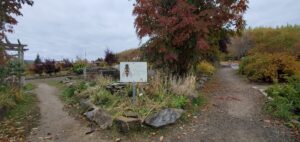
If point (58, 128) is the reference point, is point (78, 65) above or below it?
above

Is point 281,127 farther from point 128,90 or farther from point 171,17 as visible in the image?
point 171,17

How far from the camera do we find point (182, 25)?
29.9 feet

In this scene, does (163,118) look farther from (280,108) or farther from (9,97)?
(9,97)

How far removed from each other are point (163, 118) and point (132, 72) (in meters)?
1.38

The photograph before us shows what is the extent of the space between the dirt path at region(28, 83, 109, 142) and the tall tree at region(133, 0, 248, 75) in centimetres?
351

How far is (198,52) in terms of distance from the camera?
34.0 ft

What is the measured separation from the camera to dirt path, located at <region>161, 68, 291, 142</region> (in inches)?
237

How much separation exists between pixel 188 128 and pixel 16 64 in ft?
28.3

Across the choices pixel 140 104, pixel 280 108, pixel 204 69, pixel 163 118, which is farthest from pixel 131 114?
pixel 204 69

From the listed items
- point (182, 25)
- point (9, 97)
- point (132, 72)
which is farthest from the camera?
point (9, 97)

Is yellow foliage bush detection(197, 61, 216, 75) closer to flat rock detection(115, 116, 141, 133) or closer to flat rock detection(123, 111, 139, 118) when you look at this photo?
flat rock detection(123, 111, 139, 118)

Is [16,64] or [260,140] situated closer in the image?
[260,140]

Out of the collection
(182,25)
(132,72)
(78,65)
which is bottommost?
(132,72)

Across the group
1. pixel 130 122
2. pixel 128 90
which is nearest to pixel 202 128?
pixel 130 122
